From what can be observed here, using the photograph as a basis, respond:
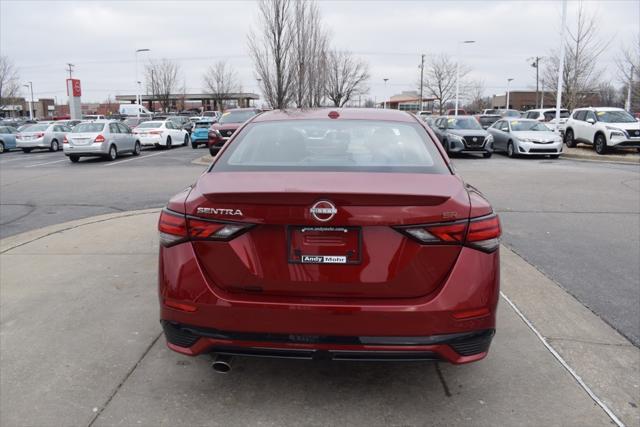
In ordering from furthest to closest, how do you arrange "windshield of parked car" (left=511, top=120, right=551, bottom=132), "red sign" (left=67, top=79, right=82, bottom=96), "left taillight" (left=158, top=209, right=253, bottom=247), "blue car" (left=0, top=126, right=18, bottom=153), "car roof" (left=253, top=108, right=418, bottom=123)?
"red sign" (left=67, top=79, right=82, bottom=96)
"blue car" (left=0, top=126, right=18, bottom=153)
"windshield of parked car" (left=511, top=120, right=551, bottom=132)
"car roof" (left=253, top=108, right=418, bottom=123)
"left taillight" (left=158, top=209, right=253, bottom=247)

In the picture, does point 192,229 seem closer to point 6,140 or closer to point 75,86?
point 6,140

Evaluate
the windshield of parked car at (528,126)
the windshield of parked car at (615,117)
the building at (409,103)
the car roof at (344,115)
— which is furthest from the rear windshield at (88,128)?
the building at (409,103)

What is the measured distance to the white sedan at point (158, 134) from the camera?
26312mm

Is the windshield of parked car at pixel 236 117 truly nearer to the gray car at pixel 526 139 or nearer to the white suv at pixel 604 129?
the gray car at pixel 526 139

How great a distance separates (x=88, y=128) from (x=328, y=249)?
67.1ft

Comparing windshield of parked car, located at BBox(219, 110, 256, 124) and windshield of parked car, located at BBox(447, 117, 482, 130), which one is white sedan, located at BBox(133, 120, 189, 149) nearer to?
windshield of parked car, located at BBox(219, 110, 256, 124)

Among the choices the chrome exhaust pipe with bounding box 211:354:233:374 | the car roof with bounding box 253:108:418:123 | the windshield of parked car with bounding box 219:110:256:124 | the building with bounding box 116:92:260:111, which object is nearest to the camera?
the chrome exhaust pipe with bounding box 211:354:233:374

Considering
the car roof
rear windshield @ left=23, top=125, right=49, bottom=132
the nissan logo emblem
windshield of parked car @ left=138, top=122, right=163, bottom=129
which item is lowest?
the nissan logo emblem

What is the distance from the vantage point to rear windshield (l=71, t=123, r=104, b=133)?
808 inches

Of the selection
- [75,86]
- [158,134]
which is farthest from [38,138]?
[75,86]

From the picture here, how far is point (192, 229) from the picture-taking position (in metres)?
2.76

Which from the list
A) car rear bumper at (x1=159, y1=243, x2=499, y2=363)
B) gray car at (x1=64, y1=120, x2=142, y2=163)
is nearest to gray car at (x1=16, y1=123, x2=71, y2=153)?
gray car at (x1=64, y1=120, x2=142, y2=163)

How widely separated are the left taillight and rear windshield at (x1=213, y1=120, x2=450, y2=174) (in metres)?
0.46

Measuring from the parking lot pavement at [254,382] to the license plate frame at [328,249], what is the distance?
3.08 ft
